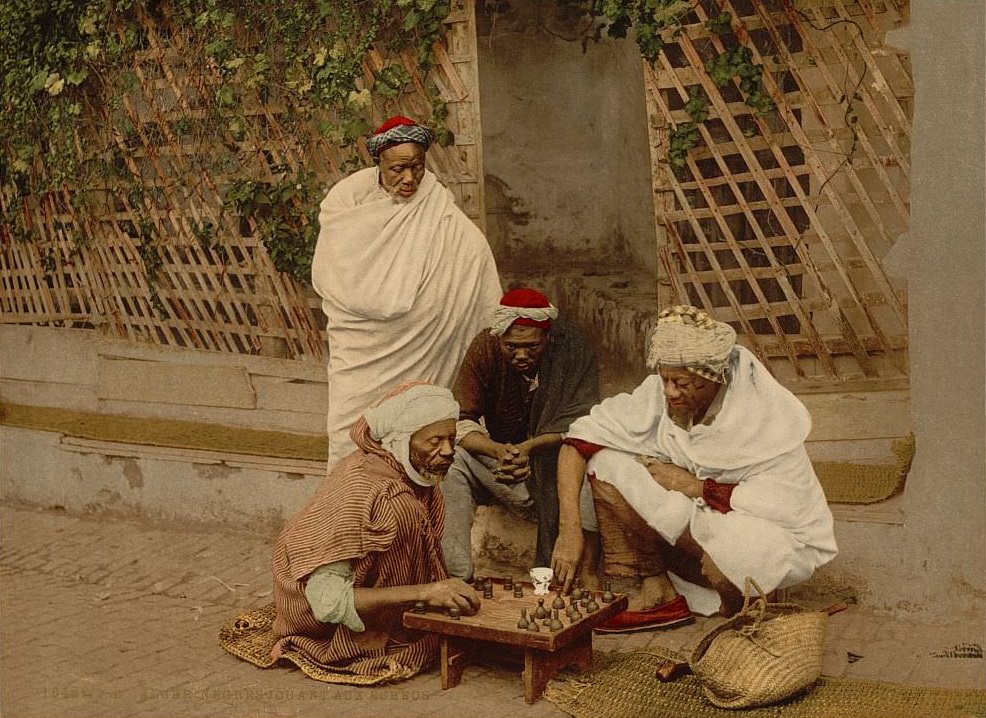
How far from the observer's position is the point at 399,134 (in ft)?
19.8

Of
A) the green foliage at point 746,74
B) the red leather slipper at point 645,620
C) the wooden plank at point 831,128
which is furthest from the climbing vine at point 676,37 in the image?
the red leather slipper at point 645,620

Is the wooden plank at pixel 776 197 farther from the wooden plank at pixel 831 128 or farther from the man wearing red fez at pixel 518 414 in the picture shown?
the man wearing red fez at pixel 518 414

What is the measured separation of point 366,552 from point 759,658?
5.04ft

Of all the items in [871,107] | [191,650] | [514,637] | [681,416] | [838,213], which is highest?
[871,107]

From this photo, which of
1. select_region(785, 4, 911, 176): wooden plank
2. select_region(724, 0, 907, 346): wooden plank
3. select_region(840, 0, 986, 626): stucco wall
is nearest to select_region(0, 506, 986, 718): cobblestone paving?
select_region(840, 0, 986, 626): stucco wall

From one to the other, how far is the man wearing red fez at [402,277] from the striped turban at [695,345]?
1.22m

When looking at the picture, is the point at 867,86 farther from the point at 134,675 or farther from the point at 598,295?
the point at 134,675

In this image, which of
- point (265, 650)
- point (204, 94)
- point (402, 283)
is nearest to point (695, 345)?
point (402, 283)

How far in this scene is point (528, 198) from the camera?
9.09 metres

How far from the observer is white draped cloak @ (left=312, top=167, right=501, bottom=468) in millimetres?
6230

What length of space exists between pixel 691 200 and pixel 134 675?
11.0 feet

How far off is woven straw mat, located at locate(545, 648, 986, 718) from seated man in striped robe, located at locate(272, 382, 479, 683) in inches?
22.0

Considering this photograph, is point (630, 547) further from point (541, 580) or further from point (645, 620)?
point (541, 580)

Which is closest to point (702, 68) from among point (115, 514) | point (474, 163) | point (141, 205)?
point (474, 163)
